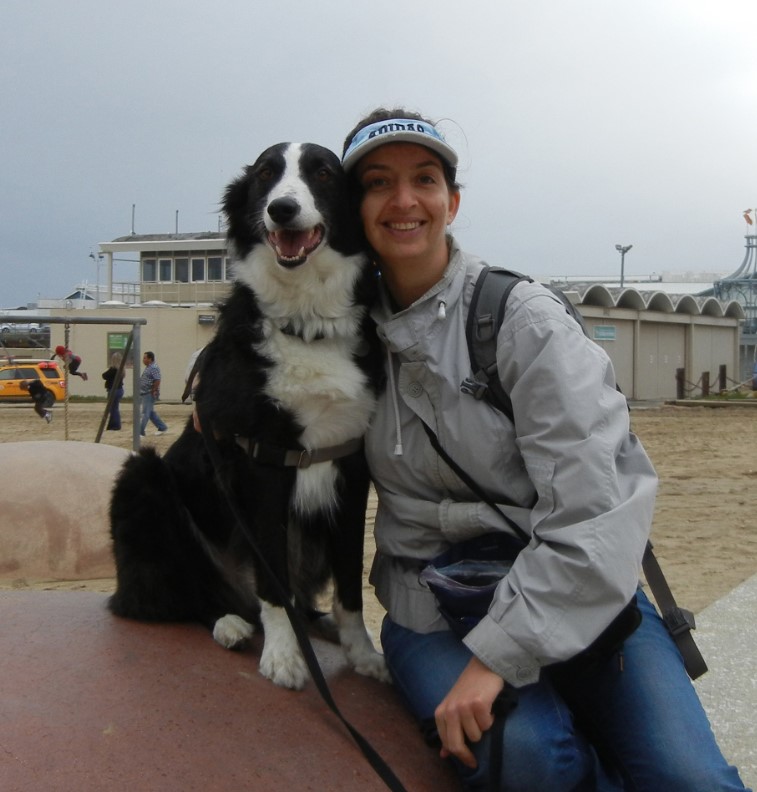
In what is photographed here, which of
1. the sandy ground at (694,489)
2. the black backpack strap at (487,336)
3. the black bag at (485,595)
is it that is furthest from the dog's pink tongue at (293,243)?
the sandy ground at (694,489)

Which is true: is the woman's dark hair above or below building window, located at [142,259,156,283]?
below

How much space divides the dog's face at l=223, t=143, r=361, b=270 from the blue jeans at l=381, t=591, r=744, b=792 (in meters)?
1.14

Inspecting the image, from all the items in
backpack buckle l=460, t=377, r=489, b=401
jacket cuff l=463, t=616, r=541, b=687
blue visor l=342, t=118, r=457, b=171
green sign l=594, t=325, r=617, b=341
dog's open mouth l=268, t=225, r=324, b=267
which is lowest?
jacket cuff l=463, t=616, r=541, b=687

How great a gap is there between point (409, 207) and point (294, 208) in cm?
33

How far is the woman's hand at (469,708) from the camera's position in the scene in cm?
192

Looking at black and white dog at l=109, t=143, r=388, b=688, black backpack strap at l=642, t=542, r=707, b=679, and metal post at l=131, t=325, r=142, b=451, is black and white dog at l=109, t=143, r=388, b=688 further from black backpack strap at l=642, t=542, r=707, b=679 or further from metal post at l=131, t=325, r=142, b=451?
metal post at l=131, t=325, r=142, b=451

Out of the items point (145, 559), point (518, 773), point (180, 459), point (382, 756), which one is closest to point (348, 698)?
point (382, 756)

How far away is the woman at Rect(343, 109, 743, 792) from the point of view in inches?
76.4

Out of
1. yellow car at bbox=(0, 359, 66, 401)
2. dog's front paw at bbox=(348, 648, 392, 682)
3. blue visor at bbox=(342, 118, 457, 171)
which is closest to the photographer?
blue visor at bbox=(342, 118, 457, 171)

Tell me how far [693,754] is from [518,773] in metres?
0.39

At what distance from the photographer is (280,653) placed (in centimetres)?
241

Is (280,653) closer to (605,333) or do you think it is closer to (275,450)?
(275,450)

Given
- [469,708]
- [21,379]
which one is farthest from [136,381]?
[21,379]

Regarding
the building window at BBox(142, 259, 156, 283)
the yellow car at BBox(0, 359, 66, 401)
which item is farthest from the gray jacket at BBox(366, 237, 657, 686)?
the building window at BBox(142, 259, 156, 283)
